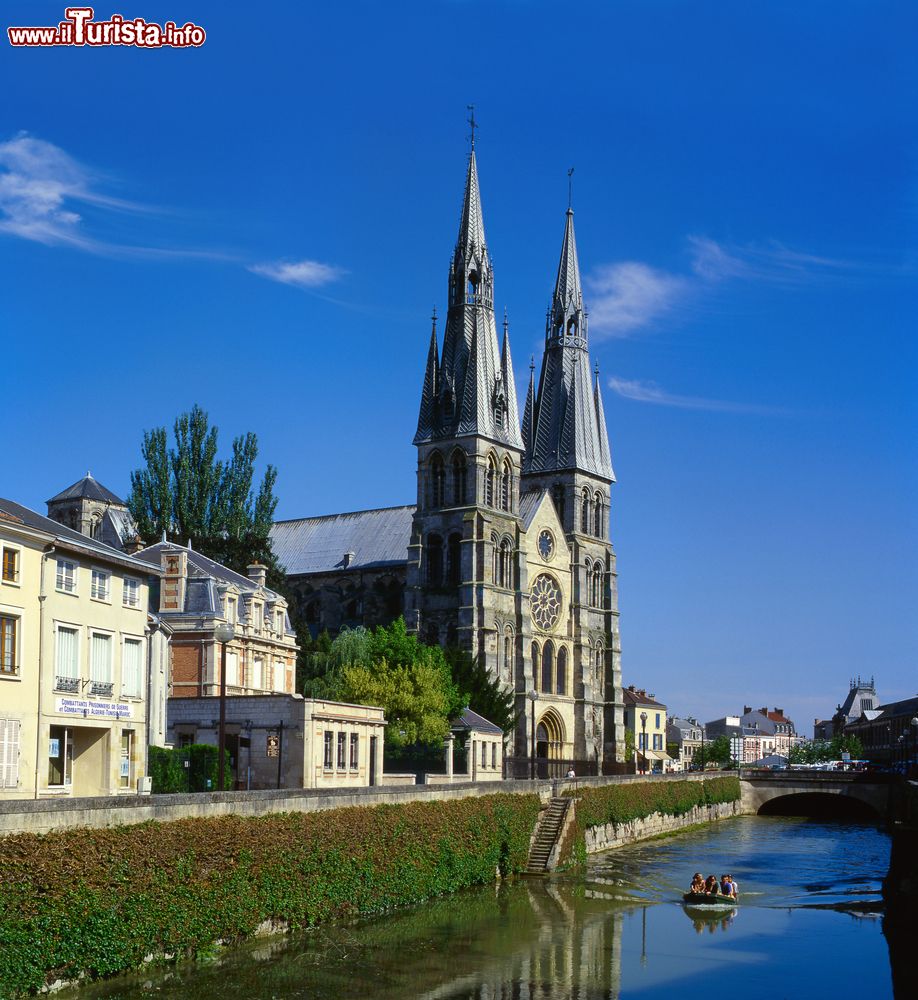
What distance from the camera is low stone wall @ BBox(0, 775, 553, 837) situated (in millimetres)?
26453

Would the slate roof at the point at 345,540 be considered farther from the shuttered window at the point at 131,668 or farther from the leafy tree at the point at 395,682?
the shuttered window at the point at 131,668

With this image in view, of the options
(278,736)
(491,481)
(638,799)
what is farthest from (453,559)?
(278,736)

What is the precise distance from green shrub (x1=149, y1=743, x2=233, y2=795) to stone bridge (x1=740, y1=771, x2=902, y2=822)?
54.2 metres

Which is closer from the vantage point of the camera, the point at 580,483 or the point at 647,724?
the point at 580,483

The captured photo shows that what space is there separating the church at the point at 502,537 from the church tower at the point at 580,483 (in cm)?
11

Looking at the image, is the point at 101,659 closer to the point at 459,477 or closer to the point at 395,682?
the point at 395,682

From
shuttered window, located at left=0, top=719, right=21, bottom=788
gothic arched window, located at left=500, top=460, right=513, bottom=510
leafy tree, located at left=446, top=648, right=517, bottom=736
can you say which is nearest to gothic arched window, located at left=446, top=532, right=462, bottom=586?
gothic arched window, located at left=500, top=460, right=513, bottom=510

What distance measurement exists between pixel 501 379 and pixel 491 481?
7.80 meters

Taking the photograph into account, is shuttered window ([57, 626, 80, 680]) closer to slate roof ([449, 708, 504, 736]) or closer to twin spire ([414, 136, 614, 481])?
slate roof ([449, 708, 504, 736])

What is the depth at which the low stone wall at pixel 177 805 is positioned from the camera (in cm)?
2645

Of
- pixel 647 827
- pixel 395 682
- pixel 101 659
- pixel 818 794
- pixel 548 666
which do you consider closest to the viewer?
pixel 101 659

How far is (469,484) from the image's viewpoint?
3720 inches

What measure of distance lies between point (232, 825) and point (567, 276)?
86.1 meters

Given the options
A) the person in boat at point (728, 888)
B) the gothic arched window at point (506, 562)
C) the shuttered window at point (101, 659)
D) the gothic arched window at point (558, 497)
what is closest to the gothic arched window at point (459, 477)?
the gothic arched window at point (506, 562)
